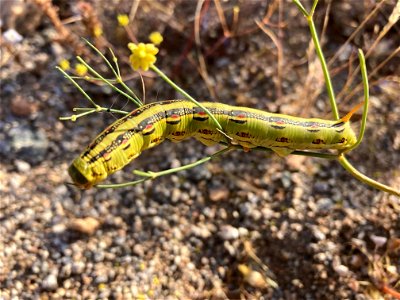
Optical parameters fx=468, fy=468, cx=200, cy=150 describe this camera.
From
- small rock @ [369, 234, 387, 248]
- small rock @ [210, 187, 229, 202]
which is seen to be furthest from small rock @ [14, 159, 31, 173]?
small rock @ [369, 234, 387, 248]

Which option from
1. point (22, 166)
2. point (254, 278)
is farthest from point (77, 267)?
point (254, 278)

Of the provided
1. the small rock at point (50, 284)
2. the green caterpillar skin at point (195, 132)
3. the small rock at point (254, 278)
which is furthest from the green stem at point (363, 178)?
the small rock at point (50, 284)

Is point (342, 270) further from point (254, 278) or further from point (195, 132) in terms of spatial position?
point (195, 132)

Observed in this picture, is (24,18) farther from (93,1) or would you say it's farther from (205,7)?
(205,7)

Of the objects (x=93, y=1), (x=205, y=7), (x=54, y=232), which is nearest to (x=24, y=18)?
(x=93, y=1)

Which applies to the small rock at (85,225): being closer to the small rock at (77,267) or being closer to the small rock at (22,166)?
the small rock at (77,267)
